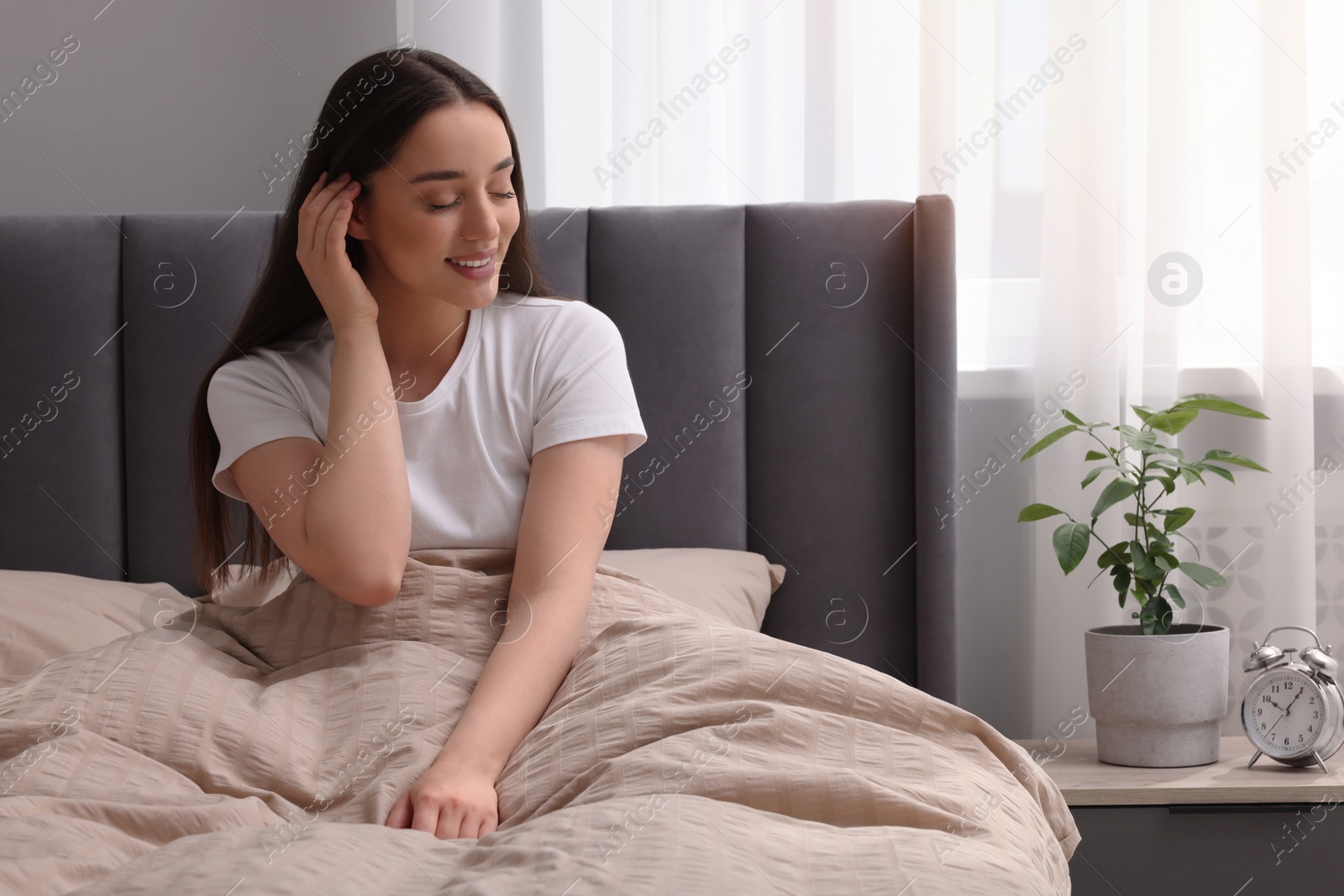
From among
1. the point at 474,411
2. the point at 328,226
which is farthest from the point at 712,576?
the point at 328,226

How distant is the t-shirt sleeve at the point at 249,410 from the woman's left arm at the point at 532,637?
26 cm

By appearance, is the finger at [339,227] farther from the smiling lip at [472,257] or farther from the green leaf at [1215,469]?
the green leaf at [1215,469]

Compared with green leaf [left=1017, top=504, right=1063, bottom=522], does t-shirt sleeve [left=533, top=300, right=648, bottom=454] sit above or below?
above

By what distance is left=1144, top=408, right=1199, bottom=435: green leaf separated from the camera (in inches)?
58.1

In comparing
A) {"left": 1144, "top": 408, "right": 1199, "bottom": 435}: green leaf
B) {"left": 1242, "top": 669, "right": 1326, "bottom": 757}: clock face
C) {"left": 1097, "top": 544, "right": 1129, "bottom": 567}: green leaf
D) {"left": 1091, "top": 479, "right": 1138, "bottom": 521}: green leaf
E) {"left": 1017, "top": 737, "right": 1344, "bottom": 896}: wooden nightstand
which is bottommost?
{"left": 1017, "top": 737, "right": 1344, "bottom": 896}: wooden nightstand

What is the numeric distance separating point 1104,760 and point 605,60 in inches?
50.0

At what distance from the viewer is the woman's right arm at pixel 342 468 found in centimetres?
100

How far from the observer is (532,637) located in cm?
95

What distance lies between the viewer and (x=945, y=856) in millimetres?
603

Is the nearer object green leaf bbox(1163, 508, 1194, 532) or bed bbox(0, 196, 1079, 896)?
bed bbox(0, 196, 1079, 896)

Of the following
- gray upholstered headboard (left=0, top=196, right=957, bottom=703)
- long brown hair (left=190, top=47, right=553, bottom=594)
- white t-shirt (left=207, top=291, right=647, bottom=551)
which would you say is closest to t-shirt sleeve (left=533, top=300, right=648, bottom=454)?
white t-shirt (left=207, top=291, right=647, bottom=551)

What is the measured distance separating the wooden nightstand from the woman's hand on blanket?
2.82 feet

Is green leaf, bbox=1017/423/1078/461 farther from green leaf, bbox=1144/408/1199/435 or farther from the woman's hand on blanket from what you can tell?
the woman's hand on blanket

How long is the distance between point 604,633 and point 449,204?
0.47 metres
